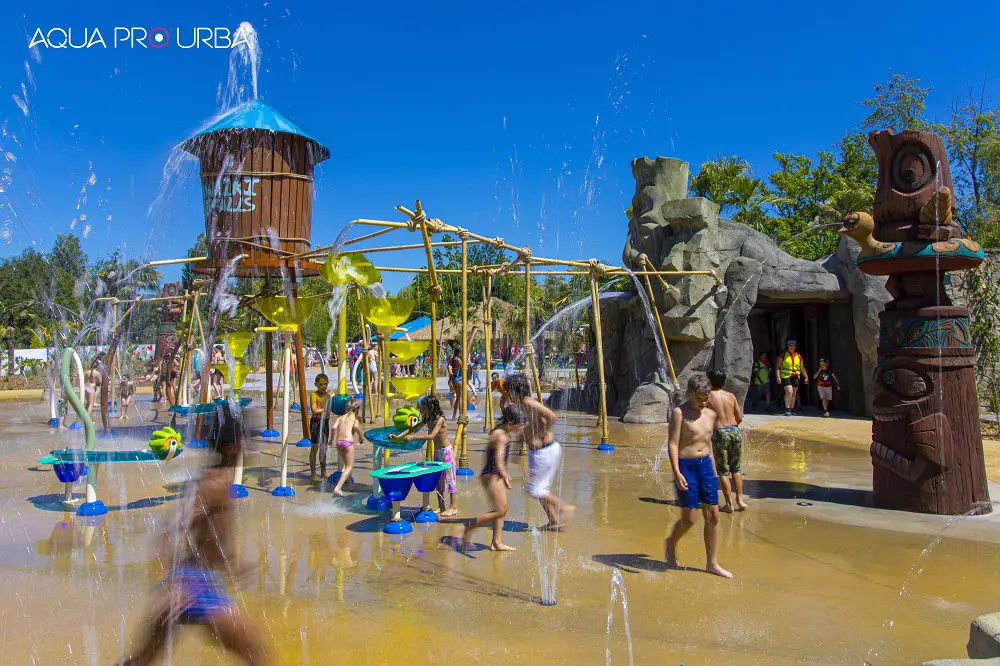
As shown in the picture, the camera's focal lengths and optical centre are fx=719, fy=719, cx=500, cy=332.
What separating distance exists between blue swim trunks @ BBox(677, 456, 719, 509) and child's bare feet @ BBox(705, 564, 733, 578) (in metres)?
0.44

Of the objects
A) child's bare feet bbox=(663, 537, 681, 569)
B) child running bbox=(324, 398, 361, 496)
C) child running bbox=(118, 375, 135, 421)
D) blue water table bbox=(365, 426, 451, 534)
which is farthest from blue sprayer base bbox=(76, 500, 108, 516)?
child running bbox=(118, 375, 135, 421)

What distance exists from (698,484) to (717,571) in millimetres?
611

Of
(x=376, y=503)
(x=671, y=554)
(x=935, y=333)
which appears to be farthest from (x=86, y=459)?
(x=935, y=333)

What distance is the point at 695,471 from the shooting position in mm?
5078

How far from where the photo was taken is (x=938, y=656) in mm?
3664

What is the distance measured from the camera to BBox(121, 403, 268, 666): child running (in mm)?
3270

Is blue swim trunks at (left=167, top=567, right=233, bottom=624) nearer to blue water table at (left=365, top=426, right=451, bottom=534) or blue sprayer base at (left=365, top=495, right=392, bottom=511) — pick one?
blue water table at (left=365, top=426, right=451, bottom=534)

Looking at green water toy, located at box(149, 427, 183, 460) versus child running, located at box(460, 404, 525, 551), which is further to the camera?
green water toy, located at box(149, 427, 183, 460)

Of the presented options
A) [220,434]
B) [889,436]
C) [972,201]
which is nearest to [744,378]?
[889,436]

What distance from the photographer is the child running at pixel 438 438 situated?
22.0ft

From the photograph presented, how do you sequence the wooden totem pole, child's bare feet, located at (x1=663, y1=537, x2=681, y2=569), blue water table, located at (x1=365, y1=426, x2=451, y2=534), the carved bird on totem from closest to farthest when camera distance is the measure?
1. child's bare feet, located at (x1=663, y1=537, x2=681, y2=569)
2. blue water table, located at (x1=365, y1=426, x2=451, y2=534)
3. the wooden totem pole
4. the carved bird on totem

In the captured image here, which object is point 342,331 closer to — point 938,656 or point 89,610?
point 89,610

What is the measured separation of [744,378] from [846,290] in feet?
8.91

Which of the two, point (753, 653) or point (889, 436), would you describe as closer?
point (753, 653)
